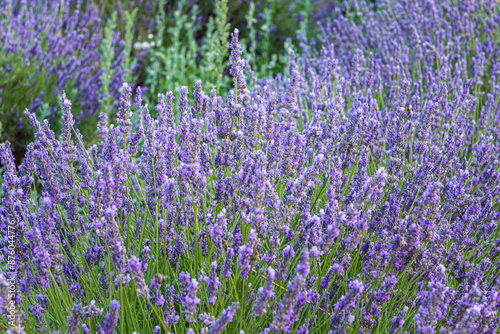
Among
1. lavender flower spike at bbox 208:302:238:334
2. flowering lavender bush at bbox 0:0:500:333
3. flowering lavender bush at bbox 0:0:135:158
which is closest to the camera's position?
lavender flower spike at bbox 208:302:238:334

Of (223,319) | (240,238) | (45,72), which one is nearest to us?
(223,319)

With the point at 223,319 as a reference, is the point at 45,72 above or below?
above

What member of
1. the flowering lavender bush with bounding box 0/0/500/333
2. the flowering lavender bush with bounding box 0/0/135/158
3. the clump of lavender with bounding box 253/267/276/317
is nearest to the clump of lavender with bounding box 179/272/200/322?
the flowering lavender bush with bounding box 0/0/500/333

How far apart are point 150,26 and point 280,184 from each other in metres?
3.76

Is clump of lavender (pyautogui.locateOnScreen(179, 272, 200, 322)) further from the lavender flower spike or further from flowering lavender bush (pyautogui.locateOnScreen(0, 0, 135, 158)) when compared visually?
flowering lavender bush (pyautogui.locateOnScreen(0, 0, 135, 158))

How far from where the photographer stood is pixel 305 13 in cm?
549

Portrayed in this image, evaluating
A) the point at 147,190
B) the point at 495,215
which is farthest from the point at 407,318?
the point at 147,190

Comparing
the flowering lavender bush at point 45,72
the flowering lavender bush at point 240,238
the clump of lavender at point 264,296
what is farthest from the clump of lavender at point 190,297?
the flowering lavender bush at point 45,72

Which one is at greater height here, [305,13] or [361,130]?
[305,13]

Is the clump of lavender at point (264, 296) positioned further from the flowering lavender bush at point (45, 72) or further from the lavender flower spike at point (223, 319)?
the flowering lavender bush at point (45, 72)

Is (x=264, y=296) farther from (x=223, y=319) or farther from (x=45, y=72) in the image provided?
(x=45, y=72)

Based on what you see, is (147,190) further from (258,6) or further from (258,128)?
(258,6)

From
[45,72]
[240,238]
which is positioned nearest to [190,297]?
[240,238]

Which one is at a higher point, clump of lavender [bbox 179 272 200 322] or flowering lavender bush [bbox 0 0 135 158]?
flowering lavender bush [bbox 0 0 135 158]
